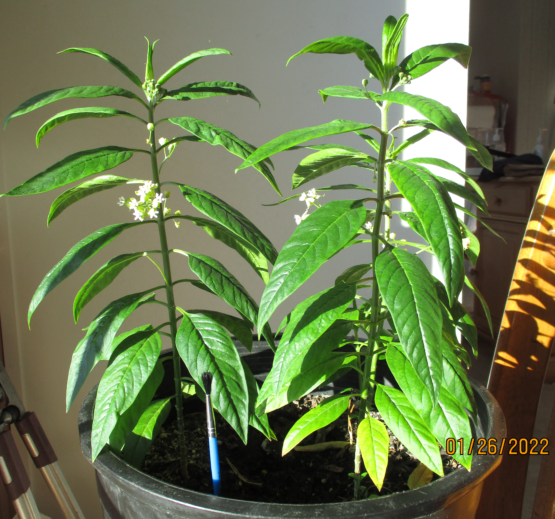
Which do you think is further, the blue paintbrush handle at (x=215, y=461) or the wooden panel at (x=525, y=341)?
the wooden panel at (x=525, y=341)

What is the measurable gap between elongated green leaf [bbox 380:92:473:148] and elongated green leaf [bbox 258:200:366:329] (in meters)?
0.13

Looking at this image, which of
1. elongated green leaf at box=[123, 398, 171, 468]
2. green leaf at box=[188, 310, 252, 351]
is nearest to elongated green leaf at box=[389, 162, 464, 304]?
green leaf at box=[188, 310, 252, 351]

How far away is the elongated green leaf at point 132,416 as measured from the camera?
0.66m

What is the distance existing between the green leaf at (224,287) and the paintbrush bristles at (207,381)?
9 cm

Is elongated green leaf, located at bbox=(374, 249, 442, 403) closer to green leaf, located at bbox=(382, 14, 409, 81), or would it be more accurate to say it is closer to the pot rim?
the pot rim

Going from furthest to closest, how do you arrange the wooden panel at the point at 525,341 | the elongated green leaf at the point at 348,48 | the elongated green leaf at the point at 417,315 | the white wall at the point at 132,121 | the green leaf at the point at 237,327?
the white wall at the point at 132,121, the wooden panel at the point at 525,341, the green leaf at the point at 237,327, the elongated green leaf at the point at 348,48, the elongated green leaf at the point at 417,315

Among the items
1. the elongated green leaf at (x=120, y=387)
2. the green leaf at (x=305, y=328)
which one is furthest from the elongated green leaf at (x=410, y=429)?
the elongated green leaf at (x=120, y=387)

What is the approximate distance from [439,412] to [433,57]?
458 millimetres

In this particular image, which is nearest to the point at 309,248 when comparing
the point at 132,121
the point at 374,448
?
the point at 374,448

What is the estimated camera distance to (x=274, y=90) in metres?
1.29

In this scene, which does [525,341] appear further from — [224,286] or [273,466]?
[224,286]

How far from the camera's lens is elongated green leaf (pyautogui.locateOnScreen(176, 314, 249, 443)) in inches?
23.3

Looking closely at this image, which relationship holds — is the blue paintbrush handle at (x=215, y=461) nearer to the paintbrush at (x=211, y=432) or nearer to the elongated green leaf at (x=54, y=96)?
the paintbrush at (x=211, y=432)

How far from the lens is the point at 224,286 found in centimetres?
65
